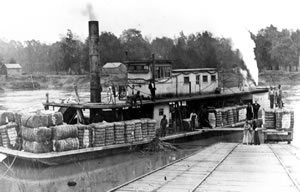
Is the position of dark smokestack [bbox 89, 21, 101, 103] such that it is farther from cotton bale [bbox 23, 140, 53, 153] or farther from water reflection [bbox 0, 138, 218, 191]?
cotton bale [bbox 23, 140, 53, 153]

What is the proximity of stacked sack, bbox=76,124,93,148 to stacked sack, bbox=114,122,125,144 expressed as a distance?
4.65ft

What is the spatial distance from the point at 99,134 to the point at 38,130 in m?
2.97

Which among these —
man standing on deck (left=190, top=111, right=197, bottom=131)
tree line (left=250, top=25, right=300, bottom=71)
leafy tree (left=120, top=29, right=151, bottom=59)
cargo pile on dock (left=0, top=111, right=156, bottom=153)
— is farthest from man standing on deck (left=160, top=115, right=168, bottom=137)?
tree line (left=250, top=25, right=300, bottom=71)

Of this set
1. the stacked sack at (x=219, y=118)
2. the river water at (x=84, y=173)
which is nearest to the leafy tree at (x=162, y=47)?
the stacked sack at (x=219, y=118)

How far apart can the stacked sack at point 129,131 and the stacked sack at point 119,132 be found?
19 cm

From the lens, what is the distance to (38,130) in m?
18.0

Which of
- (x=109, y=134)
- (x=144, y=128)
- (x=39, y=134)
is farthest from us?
(x=144, y=128)

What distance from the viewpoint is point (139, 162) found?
2034 centimetres

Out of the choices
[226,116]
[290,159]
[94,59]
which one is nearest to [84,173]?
[94,59]

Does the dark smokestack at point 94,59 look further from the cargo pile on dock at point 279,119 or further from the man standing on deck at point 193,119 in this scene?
the cargo pile on dock at point 279,119

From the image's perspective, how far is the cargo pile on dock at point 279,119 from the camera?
2300 centimetres

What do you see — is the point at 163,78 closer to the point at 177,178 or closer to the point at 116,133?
the point at 116,133

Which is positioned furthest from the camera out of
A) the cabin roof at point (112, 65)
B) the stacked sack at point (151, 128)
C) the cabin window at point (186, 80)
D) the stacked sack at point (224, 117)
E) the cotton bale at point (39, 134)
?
the cabin roof at point (112, 65)

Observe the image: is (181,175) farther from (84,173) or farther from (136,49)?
(136,49)
